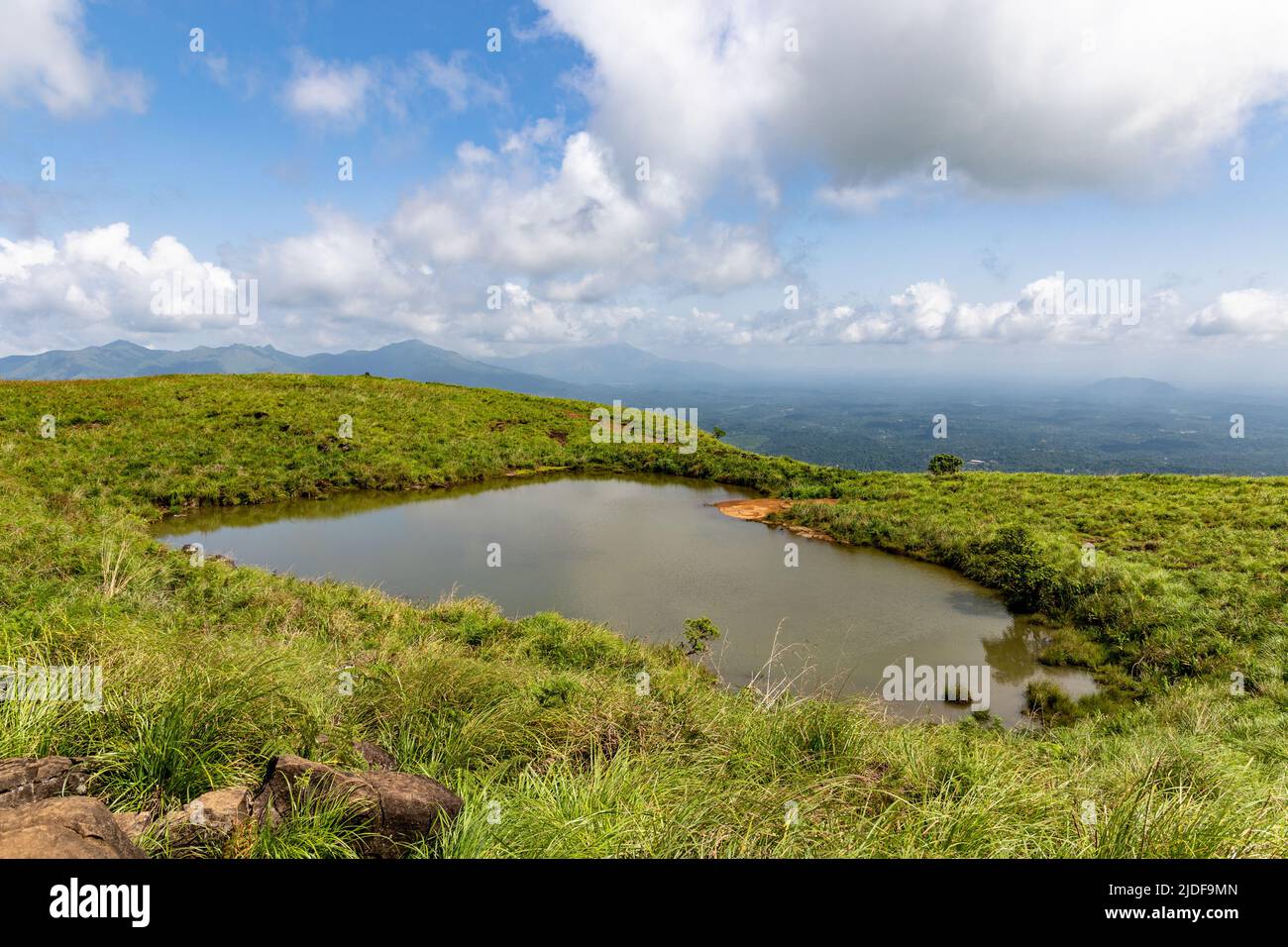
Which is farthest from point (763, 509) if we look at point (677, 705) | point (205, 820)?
point (205, 820)

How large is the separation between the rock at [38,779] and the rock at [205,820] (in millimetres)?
720

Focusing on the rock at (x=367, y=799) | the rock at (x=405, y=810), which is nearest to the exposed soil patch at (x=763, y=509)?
the rock at (x=405, y=810)

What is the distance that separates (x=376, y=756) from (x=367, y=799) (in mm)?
1354

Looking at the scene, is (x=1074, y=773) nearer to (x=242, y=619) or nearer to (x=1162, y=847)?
(x=1162, y=847)

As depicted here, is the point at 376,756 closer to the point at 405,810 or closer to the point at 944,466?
the point at 405,810

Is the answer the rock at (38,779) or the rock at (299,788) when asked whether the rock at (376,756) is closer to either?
the rock at (299,788)

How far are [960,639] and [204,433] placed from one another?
1341 inches

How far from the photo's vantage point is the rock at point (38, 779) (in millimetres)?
3000

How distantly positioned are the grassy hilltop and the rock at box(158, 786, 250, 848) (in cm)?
21

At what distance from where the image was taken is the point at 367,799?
3.37 meters

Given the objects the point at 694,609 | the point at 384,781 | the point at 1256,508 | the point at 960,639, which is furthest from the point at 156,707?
the point at 1256,508
